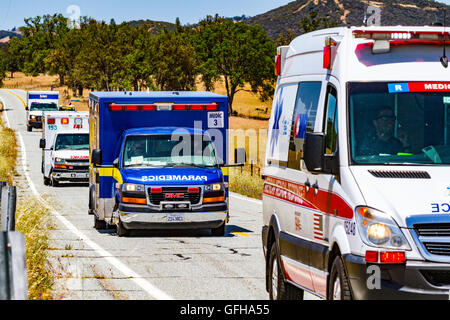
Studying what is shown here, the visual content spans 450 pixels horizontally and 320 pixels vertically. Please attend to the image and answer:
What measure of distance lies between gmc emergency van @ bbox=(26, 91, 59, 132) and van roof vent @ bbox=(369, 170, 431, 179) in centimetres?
6258

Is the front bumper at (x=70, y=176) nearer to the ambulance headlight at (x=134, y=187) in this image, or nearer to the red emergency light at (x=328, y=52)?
the ambulance headlight at (x=134, y=187)

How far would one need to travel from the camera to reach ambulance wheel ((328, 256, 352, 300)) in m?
6.95

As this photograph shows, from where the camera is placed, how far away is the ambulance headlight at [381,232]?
6691 millimetres

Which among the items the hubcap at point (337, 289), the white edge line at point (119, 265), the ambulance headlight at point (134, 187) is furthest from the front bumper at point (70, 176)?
the hubcap at point (337, 289)

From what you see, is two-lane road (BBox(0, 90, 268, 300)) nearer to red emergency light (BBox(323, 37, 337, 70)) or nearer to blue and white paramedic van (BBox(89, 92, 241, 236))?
blue and white paramedic van (BBox(89, 92, 241, 236))

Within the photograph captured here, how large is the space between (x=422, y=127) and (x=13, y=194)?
16.8 feet

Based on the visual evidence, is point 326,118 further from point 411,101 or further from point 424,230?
point 424,230

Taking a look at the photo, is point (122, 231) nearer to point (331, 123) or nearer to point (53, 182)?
point (331, 123)

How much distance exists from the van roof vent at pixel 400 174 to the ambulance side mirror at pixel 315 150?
1.64 feet

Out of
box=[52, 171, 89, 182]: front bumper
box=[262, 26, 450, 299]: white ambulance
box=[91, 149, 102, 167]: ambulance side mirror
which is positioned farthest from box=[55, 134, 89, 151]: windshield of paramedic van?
box=[262, 26, 450, 299]: white ambulance

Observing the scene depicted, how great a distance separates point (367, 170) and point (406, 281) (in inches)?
39.7

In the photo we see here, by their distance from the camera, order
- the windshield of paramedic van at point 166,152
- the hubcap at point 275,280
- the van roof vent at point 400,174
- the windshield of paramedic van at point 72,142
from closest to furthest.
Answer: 1. the van roof vent at point 400,174
2. the hubcap at point 275,280
3. the windshield of paramedic van at point 166,152
4. the windshield of paramedic van at point 72,142
